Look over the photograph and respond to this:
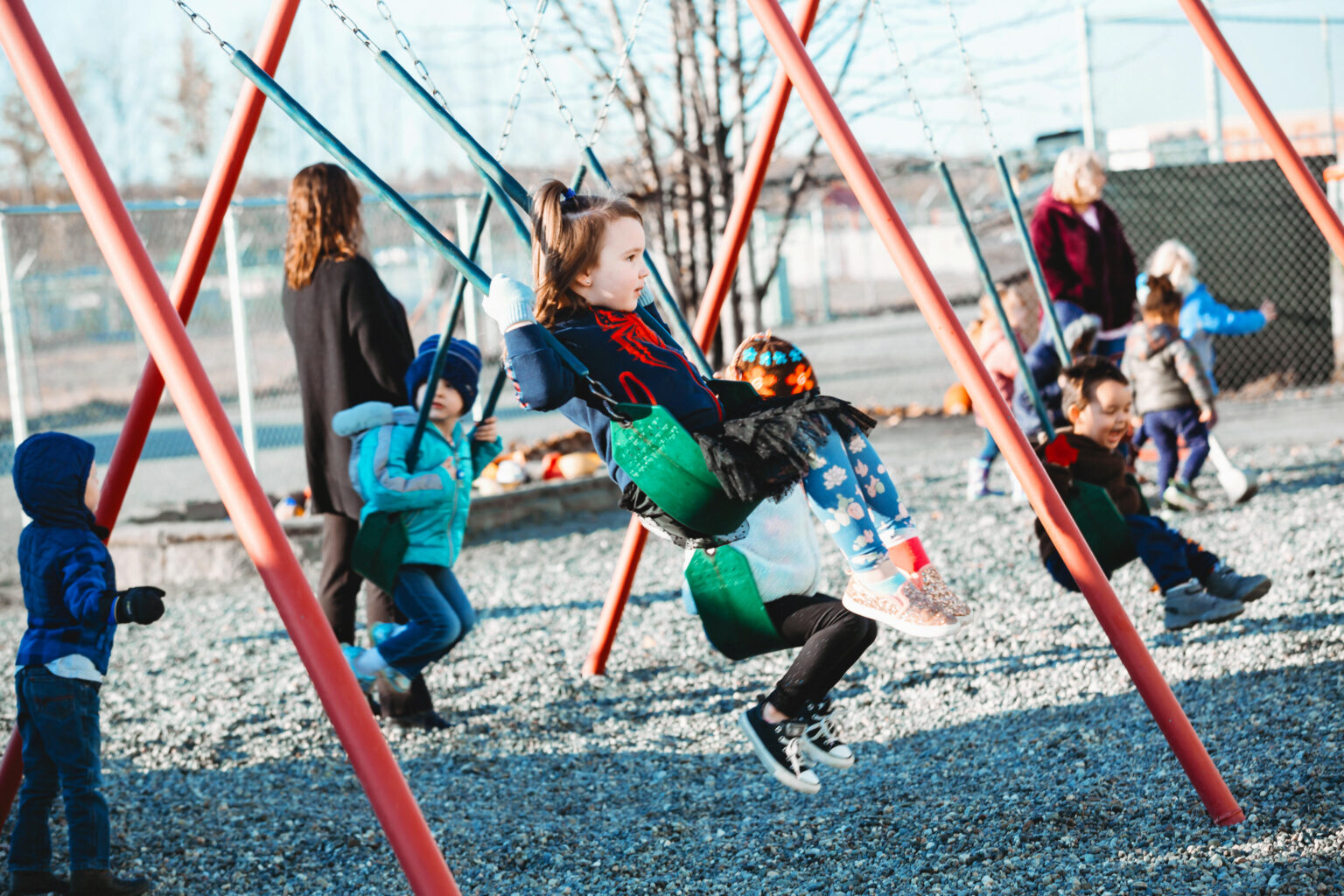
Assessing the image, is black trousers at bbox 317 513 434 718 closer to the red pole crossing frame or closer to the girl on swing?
the red pole crossing frame

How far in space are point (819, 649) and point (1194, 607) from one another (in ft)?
5.20

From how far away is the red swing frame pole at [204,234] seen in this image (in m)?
3.11

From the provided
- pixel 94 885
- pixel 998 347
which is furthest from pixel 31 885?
pixel 998 347

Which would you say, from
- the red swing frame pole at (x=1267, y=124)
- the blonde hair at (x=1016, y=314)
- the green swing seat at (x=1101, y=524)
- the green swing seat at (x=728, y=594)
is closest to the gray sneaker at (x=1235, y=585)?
the green swing seat at (x=1101, y=524)

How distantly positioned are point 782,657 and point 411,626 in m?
1.50

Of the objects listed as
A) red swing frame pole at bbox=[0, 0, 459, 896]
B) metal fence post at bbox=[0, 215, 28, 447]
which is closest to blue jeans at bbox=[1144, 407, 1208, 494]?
red swing frame pole at bbox=[0, 0, 459, 896]

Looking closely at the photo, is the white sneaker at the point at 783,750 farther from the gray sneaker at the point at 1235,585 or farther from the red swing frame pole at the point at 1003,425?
the gray sneaker at the point at 1235,585

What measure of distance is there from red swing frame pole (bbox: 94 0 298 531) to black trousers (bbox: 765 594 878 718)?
164 cm

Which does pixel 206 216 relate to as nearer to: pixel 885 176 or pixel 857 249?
pixel 885 176

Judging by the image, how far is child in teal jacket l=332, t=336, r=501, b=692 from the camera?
3629mm

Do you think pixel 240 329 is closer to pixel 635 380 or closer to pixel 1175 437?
pixel 1175 437

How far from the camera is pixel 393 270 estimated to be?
14.8m

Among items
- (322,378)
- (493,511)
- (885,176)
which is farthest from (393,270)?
(322,378)

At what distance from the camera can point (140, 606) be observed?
260 cm
